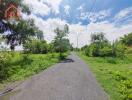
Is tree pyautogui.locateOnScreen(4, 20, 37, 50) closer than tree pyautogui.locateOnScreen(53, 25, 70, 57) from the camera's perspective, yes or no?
Yes

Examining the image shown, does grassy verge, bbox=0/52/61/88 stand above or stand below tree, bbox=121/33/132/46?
below

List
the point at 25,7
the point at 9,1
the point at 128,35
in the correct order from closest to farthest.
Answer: the point at 9,1 < the point at 25,7 < the point at 128,35

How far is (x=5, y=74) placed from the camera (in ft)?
66.6

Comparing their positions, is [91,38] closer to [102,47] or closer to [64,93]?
[102,47]

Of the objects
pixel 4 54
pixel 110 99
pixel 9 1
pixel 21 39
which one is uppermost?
pixel 9 1

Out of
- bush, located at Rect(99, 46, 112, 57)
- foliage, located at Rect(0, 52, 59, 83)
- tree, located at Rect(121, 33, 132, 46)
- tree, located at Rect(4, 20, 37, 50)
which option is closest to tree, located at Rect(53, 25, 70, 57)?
bush, located at Rect(99, 46, 112, 57)

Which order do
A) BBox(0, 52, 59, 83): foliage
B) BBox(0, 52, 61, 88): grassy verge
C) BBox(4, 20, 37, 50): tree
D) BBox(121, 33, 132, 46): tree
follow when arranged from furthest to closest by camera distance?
BBox(121, 33, 132, 46): tree, BBox(4, 20, 37, 50): tree, BBox(0, 52, 59, 83): foliage, BBox(0, 52, 61, 88): grassy verge

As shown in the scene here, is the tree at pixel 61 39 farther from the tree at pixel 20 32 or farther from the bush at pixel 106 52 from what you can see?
the tree at pixel 20 32

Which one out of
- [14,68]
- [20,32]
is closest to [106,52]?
[20,32]

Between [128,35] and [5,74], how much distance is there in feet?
343

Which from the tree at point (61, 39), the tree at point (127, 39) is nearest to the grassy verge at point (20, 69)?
the tree at point (61, 39)

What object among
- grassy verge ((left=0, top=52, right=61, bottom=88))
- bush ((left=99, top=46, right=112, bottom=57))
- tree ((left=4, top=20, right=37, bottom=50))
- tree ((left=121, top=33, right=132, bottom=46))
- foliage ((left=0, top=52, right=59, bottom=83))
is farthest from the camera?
tree ((left=121, top=33, right=132, bottom=46))

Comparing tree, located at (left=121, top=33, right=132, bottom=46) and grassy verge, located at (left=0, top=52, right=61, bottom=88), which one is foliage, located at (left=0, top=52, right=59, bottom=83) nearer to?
grassy verge, located at (left=0, top=52, right=61, bottom=88)

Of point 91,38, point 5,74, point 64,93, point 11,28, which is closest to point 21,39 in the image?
point 11,28
